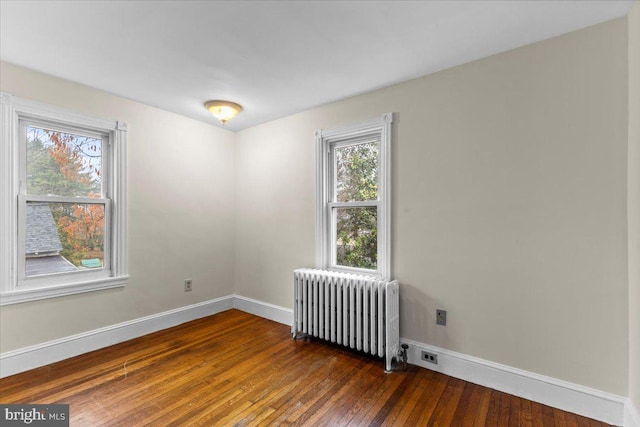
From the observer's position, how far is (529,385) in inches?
80.2

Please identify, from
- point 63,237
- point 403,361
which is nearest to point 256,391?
point 403,361

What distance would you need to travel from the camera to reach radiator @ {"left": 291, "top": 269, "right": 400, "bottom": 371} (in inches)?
97.9

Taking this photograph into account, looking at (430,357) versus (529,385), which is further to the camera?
(430,357)

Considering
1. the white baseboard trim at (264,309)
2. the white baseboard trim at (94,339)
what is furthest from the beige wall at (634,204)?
the white baseboard trim at (94,339)

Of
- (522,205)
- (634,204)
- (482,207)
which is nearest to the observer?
(634,204)

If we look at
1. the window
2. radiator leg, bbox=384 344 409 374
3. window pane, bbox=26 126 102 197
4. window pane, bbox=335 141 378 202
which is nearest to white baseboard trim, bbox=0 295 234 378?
window pane, bbox=26 126 102 197

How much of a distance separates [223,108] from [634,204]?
3276mm

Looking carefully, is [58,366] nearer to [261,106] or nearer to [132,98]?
[132,98]

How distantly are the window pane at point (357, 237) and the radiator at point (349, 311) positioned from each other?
0.25 meters

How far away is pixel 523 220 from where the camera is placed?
2.09 meters

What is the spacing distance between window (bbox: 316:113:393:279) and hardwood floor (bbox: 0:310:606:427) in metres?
0.89

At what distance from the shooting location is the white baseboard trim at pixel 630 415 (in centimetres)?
162

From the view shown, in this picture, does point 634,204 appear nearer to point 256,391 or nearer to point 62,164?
point 256,391

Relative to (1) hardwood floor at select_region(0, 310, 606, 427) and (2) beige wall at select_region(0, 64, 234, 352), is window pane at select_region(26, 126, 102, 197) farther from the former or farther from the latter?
(1) hardwood floor at select_region(0, 310, 606, 427)
